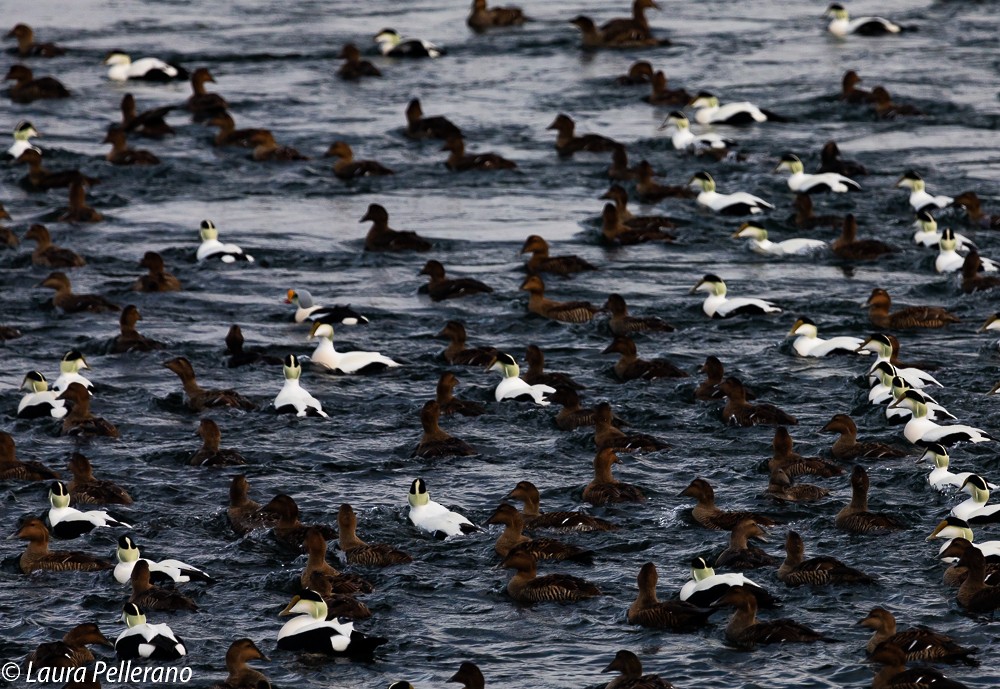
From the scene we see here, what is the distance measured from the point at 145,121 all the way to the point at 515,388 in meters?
14.4

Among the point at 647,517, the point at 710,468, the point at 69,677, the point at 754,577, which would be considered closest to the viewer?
the point at 69,677

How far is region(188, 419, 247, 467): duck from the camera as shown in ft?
62.7

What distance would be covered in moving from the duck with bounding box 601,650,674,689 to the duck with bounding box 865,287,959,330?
10569 millimetres

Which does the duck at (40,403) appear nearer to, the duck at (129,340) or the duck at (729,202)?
the duck at (129,340)

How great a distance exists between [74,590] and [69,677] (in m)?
2.21

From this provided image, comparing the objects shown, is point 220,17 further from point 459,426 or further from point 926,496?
point 926,496

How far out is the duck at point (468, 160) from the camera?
3134 cm

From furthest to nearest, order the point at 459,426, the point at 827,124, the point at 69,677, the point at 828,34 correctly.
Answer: the point at 828,34, the point at 827,124, the point at 459,426, the point at 69,677

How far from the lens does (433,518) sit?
17234mm

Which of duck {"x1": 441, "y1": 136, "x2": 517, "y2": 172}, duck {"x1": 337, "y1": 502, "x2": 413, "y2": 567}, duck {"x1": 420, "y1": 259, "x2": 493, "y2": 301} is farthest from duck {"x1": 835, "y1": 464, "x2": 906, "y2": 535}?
duck {"x1": 441, "y1": 136, "x2": 517, "y2": 172}

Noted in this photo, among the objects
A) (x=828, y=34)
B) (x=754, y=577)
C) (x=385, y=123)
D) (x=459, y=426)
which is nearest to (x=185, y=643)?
(x=754, y=577)

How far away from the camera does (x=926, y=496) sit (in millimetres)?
18000

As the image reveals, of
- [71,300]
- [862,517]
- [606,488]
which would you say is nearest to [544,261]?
[71,300]

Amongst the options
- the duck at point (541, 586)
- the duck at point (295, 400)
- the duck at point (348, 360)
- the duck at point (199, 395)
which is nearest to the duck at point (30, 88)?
the duck at point (348, 360)
